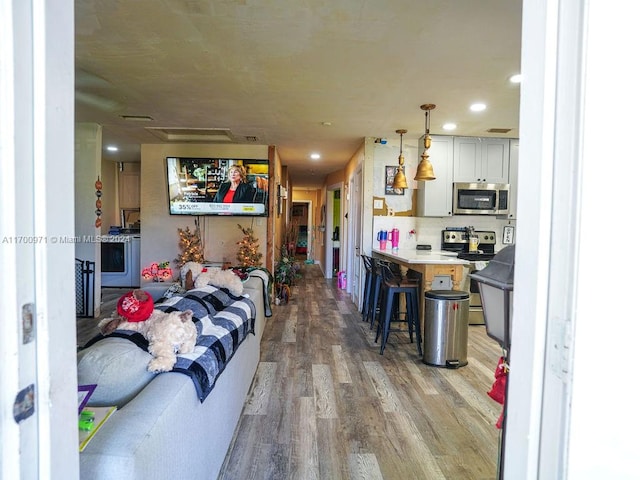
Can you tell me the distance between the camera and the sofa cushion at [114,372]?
1.10m

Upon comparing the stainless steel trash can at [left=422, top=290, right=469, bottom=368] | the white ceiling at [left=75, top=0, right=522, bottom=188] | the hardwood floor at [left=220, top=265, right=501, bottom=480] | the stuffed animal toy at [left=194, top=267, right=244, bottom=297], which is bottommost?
the hardwood floor at [left=220, top=265, right=501, bottom=480]

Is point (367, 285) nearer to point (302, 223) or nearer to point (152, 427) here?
point (152, 427)

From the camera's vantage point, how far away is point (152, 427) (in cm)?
94

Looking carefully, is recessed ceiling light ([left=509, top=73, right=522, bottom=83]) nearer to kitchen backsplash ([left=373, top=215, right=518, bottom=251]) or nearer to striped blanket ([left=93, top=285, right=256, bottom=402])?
kitchen backsplash ([left=373, top=215, right=518, bottom=251])

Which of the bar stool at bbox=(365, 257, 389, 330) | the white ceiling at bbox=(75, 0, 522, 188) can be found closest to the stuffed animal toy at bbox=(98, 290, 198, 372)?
the white ceiling at bbox=(75, 0, 522, 188)

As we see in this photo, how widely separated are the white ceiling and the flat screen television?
839mm

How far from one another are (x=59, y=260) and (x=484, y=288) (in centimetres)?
114

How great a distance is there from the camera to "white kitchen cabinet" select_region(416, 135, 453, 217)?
185 inches

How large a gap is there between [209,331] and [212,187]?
12.9ft

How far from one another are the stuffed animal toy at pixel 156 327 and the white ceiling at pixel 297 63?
164 centimetres

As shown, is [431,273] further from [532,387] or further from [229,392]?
[532,387]

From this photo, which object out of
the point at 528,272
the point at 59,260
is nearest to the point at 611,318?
the point at 528,272

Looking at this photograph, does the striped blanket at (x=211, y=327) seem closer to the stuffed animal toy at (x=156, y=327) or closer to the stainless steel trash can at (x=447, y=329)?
the stuffed animal toy at (x=156, y=327)

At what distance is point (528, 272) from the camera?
0.64m
